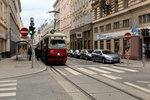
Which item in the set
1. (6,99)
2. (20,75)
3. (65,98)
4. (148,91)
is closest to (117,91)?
(148,91)

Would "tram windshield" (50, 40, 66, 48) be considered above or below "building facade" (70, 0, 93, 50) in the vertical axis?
below

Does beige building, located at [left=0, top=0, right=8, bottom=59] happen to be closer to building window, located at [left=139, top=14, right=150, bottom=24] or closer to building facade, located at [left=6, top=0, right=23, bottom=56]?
building facade, located at [left=6, top=0, right=23, bottom=56]

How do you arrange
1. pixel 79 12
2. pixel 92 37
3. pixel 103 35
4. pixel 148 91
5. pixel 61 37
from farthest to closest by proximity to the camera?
1. pixel 79 12
2. pixel 92 37
3. pixel 103 35
4. pixel 61 37
5. pixel 148 91

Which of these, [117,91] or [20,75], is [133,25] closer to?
[20,75]

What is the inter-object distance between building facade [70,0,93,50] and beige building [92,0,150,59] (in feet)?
9.76

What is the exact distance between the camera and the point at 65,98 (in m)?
7.74

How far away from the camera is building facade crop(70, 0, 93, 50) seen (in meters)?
47.7

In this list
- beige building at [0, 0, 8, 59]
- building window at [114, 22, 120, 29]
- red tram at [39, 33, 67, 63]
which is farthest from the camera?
building window at [114, 22, 120, 29]

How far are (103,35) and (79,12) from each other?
19.1m

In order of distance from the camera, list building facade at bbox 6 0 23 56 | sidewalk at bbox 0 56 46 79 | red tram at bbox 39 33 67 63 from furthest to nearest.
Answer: building facade at bbox 6 0 23 56 → red tram at bbox 39 33 67 63 → sidewalk at bbox 0 56 46 79

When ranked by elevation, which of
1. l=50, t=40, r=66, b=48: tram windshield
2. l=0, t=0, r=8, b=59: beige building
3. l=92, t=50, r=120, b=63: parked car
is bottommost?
l=92, t=50, r=120, b=63: parked car

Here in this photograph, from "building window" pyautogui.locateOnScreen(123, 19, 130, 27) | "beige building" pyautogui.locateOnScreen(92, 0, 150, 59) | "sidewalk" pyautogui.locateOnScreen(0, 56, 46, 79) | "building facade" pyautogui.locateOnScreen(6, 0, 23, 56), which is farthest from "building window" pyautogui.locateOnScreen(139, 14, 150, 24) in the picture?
"building facade" pyautogui.locateOnScreen(6, 0, 23, 56)

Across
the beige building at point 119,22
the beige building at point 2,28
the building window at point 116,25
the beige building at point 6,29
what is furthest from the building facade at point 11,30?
the building window at point 116,25

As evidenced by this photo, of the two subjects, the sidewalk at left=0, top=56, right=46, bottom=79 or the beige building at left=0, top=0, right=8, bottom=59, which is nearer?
the sidewalk at left=0, top=56, right=46, bottom=79
